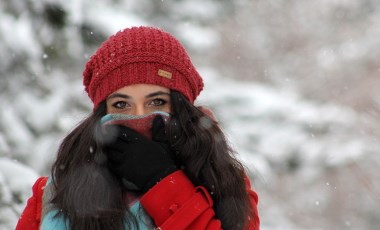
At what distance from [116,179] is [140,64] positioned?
40 centimetres

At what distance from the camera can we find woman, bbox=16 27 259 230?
1.89 m

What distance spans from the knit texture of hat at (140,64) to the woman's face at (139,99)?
2 centimetres

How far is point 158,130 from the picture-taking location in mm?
1987

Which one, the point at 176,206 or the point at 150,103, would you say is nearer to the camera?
the point at 176,206

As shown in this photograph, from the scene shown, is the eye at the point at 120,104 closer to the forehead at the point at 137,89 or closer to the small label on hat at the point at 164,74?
the forehead at the point at 137,89

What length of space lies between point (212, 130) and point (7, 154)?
1.16 meters

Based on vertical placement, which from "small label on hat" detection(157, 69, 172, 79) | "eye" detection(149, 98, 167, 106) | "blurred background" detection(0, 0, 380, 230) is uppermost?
"small label on hat" detection(157, 69, 172, 79)

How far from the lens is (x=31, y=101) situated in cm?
305

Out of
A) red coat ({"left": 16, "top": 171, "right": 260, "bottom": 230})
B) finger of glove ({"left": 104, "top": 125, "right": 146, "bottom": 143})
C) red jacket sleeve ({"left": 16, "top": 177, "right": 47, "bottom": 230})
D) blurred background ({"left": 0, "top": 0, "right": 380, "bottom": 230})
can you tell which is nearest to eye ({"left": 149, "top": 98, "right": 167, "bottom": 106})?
finger of glove ({"left": 104, "top": 125, "right": 146, "bottom": 143})

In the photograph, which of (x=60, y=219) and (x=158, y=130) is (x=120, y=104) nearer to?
(x=158, y=130)

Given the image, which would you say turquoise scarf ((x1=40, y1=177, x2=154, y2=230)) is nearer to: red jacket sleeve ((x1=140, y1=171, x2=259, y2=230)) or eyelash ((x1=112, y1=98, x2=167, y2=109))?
red jacket sleeve ((x1=140, y1=171, x2=259, y2=230))

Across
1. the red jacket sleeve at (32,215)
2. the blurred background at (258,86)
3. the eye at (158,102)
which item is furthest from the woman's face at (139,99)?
the blurred background at (258,86)

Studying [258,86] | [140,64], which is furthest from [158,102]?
[258,86]

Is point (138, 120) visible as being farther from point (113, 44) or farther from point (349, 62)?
point (349, 62)
